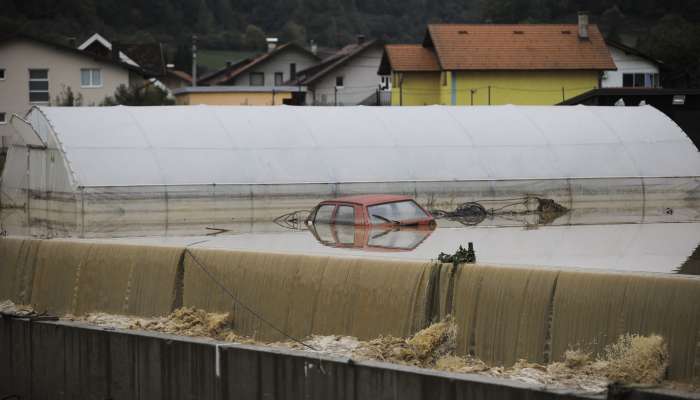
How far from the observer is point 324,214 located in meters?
25.3

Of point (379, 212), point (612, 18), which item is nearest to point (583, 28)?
point (379, 212)

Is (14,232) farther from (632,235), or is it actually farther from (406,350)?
(406,350)

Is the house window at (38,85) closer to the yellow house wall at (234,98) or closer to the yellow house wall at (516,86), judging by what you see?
the yellow house wall at (234,98)

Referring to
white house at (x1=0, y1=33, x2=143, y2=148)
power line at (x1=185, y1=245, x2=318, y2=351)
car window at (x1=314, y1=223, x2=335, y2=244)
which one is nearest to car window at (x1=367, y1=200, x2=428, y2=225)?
car window at (x1=314, y1=223, x2=335, y2=244)

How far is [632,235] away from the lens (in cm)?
2325

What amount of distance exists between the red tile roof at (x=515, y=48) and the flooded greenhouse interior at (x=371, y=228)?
2710 cm

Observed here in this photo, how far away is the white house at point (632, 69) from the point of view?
249 ft

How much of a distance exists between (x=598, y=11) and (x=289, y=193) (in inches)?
4365

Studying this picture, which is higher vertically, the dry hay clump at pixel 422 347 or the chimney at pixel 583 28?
the chimney at pixel 583 28

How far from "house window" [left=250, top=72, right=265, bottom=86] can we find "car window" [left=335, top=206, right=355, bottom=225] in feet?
270

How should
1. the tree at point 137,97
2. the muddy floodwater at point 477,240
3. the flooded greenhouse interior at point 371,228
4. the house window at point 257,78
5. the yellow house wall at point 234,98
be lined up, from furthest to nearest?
the house window at point 257,78
the yellow house wall at point 234,98
the tree at point 137,97
the muddy floodwater at point 477,240
the flooded greenhouse interior at point 371,228

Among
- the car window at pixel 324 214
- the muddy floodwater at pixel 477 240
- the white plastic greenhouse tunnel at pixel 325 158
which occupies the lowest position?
the muddy floodwater at pixel 477 240

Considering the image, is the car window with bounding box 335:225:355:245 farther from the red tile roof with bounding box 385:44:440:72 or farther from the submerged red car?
the red tile roof with bounding box 385:44:440:72

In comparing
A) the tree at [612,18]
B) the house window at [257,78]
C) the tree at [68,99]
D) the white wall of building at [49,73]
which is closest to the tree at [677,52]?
the tree at [612,18]
